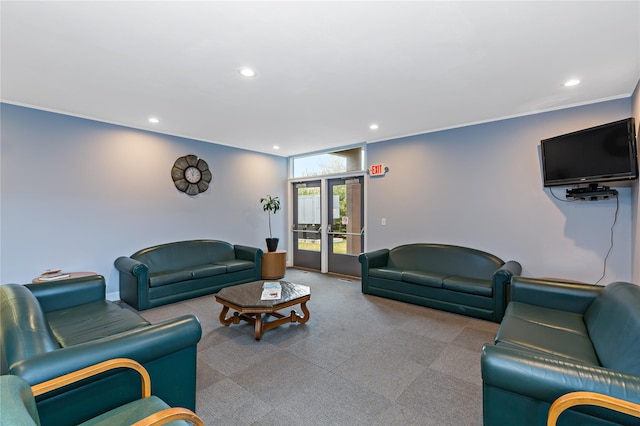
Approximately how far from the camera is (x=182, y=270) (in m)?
4.48

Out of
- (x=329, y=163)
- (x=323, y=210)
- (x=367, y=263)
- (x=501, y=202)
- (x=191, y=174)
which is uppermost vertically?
(x=329, y=163)

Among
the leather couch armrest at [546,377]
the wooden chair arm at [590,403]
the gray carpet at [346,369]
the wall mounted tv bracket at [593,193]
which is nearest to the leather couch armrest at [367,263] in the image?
the gray carpet at [346,369]

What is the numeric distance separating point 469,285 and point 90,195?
5.41 m

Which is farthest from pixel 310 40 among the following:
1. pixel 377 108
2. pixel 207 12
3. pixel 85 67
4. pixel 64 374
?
pixel 64 374

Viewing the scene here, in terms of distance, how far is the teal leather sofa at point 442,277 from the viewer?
3544 millimetres

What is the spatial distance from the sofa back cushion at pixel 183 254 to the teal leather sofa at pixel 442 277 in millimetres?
2654

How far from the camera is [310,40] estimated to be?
2258mm

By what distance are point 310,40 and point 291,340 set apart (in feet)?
9.32

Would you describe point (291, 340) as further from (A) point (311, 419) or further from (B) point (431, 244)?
(B) point (431, 244)

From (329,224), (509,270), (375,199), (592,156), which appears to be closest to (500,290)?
(509,270)

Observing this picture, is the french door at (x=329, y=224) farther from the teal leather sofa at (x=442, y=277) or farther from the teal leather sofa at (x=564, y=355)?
the teal leather sofa at (x=564, y=355)

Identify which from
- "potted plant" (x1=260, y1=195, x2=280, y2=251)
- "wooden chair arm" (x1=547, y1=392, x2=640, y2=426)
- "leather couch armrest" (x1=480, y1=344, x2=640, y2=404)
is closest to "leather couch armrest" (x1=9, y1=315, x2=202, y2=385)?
"leather couch armrest" (x1=480, y1=344, x2=640, y2=404)

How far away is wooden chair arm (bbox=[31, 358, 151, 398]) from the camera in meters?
1.24

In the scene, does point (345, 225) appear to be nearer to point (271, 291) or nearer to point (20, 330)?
point (271, 291)
